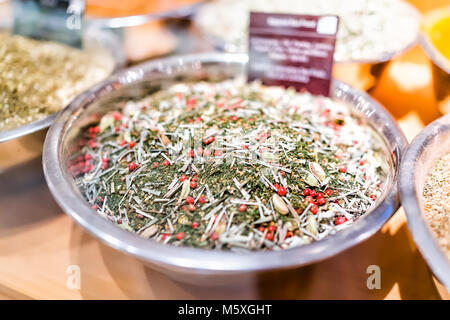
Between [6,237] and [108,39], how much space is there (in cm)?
99

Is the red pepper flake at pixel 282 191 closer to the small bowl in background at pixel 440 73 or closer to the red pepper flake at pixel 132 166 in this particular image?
the red pepper flake at pixel 132 166

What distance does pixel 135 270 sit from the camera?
3.68 ft

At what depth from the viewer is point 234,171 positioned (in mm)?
989

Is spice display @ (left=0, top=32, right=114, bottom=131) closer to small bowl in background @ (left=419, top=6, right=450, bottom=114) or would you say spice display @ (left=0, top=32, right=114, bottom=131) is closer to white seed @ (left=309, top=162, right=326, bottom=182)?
white seed @ (left=309, top=162, right=326, bottom=182)

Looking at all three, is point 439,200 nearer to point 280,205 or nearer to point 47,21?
point 280,205

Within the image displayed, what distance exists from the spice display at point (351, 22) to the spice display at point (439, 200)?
0.62m

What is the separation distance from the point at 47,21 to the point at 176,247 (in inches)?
60.7

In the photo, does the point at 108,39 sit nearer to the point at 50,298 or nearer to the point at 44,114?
the point at 44,114

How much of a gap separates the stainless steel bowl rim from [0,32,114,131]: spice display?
60 millimetres

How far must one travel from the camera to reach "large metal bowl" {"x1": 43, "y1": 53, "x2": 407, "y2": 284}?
75 centimetres

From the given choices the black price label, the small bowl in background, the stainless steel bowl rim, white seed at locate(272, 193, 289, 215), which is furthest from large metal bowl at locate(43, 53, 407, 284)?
the black price label

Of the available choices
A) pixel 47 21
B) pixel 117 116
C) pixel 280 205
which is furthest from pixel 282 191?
pixel 47 21

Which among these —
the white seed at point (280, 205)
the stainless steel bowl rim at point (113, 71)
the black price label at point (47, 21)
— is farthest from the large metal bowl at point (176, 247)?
the black price label at point (47, 21)

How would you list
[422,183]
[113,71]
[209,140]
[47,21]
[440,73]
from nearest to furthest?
[422,183] < [209,140] < [440,73] < [113,71] < [47,21]
